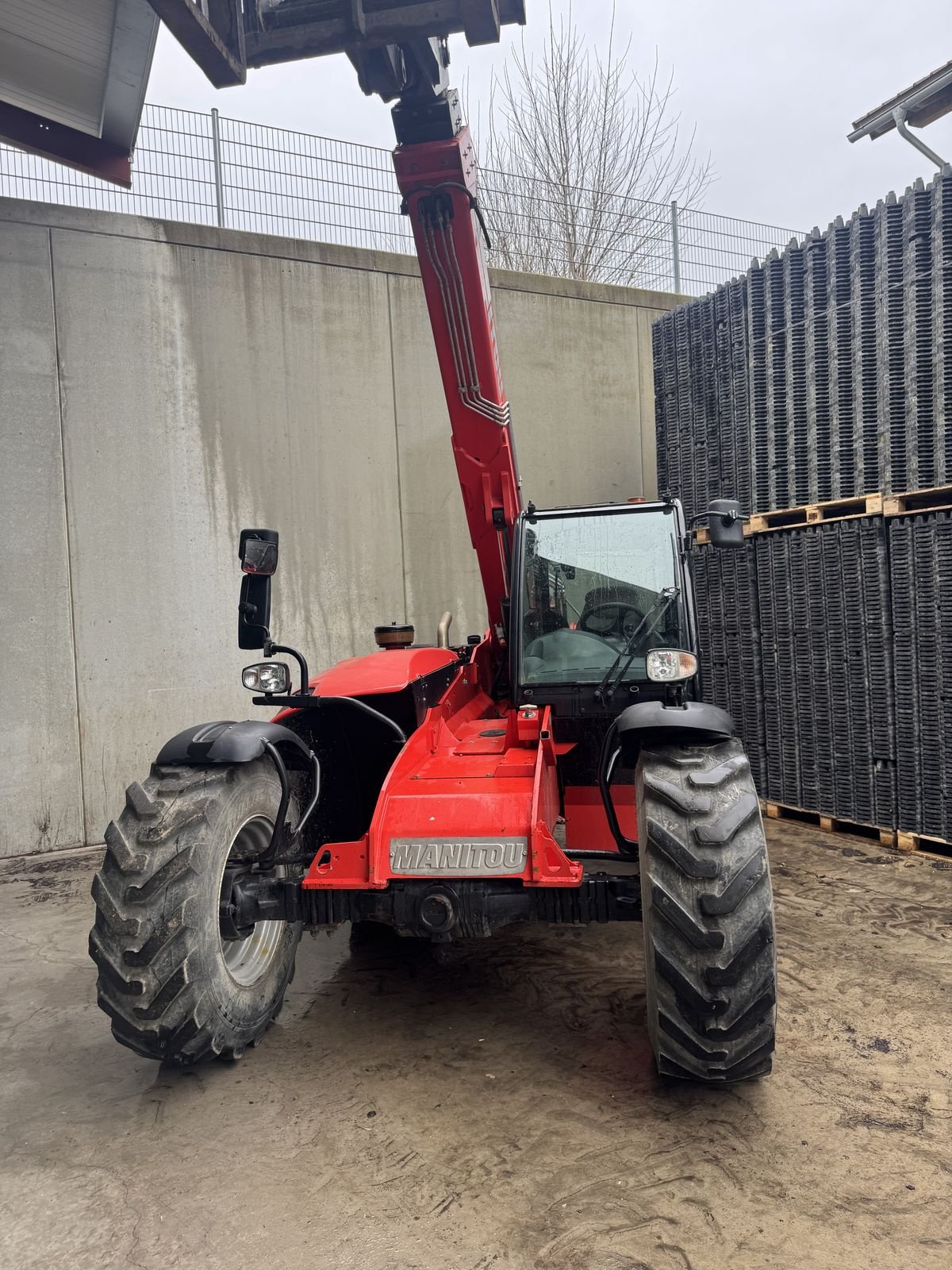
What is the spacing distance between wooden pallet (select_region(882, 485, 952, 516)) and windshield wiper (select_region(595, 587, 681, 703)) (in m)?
2.13

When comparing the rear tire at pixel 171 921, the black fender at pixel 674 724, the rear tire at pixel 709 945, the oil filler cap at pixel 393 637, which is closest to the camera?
the rear tire at pixel 709 945

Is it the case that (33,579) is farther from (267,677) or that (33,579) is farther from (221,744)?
(221,744)

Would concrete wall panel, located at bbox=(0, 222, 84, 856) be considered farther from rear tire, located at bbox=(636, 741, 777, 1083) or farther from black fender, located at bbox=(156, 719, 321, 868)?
rear tire, located at bbox=(636, 741, 777, 1083)

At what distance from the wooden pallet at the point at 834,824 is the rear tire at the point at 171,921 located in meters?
4.13

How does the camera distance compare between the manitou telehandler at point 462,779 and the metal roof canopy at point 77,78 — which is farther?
the metal roof canopy at point 77,78

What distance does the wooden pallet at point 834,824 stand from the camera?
559 centimetres

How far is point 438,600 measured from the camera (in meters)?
7.92

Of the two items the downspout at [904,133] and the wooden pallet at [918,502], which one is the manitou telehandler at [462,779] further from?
the downspout at [904,133]

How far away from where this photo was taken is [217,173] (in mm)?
7648

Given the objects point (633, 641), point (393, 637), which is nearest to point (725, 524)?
point (633, 641)

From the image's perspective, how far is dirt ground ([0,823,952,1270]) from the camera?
7.50 feet

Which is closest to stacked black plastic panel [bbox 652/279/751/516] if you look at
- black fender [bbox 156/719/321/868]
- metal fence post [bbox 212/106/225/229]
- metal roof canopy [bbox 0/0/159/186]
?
metal fence post [bbox 212/106/225/229]

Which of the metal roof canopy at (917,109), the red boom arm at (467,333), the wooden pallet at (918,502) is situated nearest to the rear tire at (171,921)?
the red boom arm at (467,333)

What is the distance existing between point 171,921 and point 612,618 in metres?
2.31
